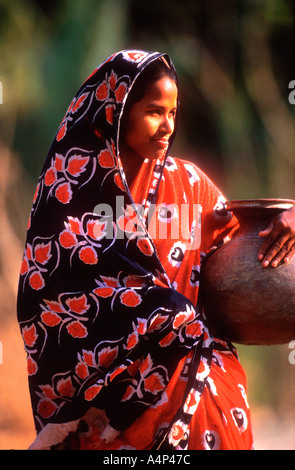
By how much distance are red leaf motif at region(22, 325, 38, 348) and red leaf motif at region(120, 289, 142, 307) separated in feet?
1.51

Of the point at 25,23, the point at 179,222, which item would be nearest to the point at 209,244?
the point at 179,222

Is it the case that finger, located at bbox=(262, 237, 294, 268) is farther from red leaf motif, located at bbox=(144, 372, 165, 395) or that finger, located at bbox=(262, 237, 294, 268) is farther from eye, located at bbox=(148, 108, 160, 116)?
eye, located at bbox=(148, 108, 160, 116)

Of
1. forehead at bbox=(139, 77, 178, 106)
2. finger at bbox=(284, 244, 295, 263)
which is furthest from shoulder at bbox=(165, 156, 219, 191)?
finger at bbox=(284, 244, 295, 263)

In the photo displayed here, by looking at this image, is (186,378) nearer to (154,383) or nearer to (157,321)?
(154,383)

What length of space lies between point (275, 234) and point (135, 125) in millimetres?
785

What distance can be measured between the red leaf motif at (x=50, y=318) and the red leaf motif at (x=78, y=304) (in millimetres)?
86

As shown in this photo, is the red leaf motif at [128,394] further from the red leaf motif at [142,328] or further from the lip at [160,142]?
Result: the lip at [160,142]

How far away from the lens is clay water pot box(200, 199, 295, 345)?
3.05 meters

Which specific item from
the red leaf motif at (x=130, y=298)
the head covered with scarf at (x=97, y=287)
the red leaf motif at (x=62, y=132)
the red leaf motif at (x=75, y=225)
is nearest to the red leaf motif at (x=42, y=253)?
the head covered with scarf at (x=97, y=287)

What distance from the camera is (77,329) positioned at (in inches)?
120

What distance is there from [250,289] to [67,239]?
32.1 inches

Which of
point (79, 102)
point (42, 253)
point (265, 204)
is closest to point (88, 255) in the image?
point (42, 253)

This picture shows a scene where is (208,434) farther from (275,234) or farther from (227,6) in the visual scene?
(227,6)

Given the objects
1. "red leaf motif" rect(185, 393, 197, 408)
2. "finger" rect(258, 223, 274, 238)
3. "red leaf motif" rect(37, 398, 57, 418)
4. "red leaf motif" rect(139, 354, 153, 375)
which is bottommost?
"red leaf motif" rect(185, 393, 197, 408)
